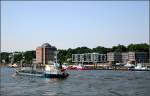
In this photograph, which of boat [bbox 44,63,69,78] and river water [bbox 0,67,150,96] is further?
boat [bbox 44,63,69,78]

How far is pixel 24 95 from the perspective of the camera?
45812 mm

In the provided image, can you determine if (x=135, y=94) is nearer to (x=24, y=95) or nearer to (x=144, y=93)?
(x=144, y=93)

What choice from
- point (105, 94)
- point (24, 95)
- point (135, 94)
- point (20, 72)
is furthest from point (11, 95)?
point (20, 72)

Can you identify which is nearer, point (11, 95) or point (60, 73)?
point (11, 95)

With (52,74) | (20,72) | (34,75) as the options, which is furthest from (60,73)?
(20,72)

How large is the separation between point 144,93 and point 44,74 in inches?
1429

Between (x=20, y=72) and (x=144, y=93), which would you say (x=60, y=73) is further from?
(x=144, y=93)

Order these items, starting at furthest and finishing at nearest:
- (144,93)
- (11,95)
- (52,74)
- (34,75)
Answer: (34,75)
(52,74)
(144,93)
(11,95)

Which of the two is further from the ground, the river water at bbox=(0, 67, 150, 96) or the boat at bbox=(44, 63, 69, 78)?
the boat at bbox=(44, 63, 69, 78)

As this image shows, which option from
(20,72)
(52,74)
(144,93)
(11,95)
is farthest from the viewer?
(20,72)

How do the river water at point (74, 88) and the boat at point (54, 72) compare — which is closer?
the river water at point (74, 88)

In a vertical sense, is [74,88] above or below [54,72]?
below

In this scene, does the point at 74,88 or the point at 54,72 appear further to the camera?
the point at 54,72

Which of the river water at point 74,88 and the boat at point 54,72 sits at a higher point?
the boat at point 54,72
